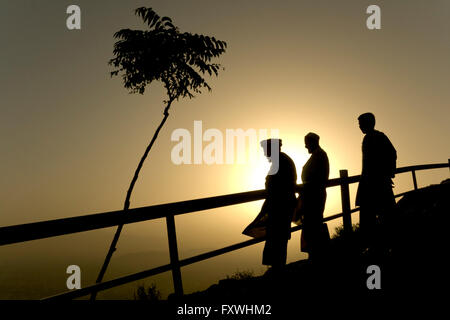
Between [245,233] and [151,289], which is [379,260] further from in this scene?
[151,289]

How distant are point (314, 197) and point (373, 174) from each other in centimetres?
132

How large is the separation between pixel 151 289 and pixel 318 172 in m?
6.09

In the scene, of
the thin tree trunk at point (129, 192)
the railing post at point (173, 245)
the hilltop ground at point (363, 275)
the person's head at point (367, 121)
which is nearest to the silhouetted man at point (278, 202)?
the hilltop ground at point (363, 275)

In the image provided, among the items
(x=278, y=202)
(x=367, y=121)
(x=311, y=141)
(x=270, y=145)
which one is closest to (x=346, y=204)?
(x=367, y=121)

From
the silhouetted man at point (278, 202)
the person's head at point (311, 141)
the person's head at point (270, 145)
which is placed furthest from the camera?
the person's head at point (311, 141)

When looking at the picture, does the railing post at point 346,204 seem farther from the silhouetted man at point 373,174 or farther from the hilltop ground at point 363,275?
the silhouetted man at point 373,174

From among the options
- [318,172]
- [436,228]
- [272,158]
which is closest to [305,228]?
[318,172]

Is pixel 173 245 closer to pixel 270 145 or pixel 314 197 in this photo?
pixel 270 145

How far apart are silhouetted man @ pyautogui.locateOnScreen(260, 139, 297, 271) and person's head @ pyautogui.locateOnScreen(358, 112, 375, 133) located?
5.73 ft

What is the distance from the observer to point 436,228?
6.34 m

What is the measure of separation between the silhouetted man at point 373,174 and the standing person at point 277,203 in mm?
1770

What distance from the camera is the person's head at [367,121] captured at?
5.87m

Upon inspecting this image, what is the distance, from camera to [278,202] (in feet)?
15.2

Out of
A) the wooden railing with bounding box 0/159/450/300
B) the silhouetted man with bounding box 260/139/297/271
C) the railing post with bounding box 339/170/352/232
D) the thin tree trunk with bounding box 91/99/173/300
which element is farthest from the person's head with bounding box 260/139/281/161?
the thin tree trunk with bounding box 91/99/173/300
